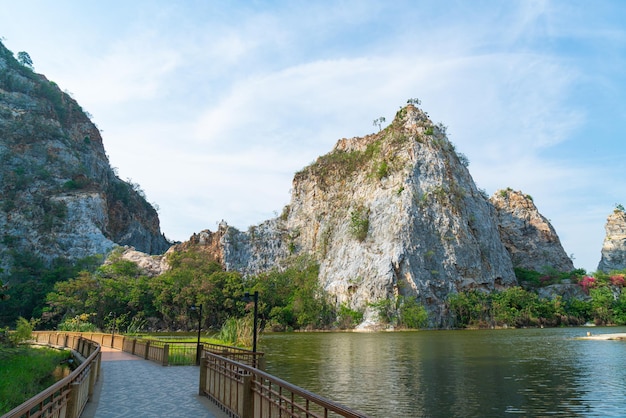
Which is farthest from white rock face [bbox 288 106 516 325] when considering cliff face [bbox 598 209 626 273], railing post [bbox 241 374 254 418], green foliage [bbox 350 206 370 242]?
railing post [bbox 241 374 254 418]

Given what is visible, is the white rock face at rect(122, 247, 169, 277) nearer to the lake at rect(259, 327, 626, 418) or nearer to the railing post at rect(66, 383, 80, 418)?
the lake at rect(259, 327, 626, 418)

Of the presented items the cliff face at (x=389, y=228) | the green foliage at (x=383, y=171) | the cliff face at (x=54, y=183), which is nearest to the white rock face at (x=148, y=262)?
the cliff face at (x=54, y=183)

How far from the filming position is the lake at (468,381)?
14.7 m

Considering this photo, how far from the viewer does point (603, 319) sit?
269 ft

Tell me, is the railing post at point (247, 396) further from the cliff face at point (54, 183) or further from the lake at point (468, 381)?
the cliff face at point (54, 183)

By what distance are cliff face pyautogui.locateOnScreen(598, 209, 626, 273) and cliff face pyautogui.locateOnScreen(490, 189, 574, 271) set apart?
1589cm

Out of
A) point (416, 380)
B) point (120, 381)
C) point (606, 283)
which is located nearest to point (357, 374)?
point (416, 380)

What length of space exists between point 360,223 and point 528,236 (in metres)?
58.3

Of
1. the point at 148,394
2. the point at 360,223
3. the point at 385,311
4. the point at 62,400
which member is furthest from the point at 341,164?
the point at 62,400

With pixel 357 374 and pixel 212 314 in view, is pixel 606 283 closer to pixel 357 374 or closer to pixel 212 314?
pixel 212 314

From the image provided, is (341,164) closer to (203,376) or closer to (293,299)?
(293,299)

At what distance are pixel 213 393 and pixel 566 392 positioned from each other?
1303cm

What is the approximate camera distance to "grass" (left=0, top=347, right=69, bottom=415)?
12.8 m

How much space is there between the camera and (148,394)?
1342cm
